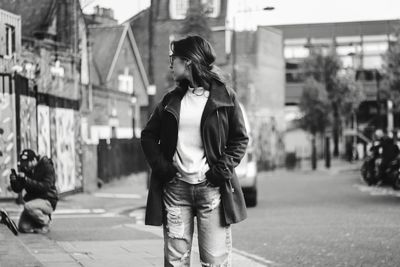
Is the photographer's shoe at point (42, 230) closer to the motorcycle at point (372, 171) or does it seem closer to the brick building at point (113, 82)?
the motorcycle at point (372, 171)

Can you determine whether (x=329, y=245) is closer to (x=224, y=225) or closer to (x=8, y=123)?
(x=224, y=225)

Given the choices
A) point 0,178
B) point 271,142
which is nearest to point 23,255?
point 0,178

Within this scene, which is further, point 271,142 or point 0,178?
point 271,142

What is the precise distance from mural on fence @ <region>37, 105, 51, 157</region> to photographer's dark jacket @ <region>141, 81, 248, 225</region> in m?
14.8

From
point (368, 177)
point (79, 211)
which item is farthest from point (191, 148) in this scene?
point (368, 177)

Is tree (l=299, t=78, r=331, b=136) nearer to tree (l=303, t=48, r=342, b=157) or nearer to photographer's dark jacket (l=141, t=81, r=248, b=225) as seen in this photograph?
tree (l=303, t=48, r=342, b=157)

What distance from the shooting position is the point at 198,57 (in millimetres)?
5320

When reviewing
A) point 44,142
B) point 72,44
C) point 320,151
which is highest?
point 72,44

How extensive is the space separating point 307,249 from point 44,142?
435 inches

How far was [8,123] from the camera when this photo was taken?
17625mm

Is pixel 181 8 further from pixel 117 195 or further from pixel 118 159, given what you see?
pixel 118 159

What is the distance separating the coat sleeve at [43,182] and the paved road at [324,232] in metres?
2.64

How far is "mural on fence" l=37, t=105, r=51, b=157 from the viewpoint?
20.0 metres

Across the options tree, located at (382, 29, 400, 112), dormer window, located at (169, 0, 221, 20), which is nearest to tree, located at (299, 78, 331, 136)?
tree, located at (382, 29, 400, 112)
